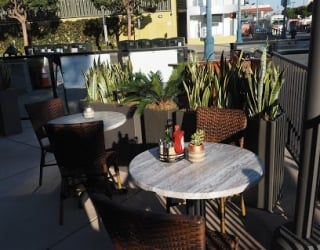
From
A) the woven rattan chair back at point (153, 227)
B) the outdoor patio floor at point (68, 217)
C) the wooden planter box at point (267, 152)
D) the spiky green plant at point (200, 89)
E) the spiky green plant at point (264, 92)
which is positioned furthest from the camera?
the spiky green plant at point (200, 89)

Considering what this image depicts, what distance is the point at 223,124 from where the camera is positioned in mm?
3240

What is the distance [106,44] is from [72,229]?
32.1 meters

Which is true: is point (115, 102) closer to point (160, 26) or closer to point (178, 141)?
point (178, 141)

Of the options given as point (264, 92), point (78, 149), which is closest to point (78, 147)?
point (78, 149)

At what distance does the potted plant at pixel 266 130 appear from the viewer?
3.32 meters

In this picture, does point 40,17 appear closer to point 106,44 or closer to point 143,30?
point 106,44

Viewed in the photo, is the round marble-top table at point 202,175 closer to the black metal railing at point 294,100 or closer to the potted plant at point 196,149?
the potted plant at point 196,149

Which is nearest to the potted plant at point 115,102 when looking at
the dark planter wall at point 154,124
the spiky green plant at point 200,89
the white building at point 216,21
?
the dark planter wall at point 154,124

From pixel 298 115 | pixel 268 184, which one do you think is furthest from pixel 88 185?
pixel 298 115

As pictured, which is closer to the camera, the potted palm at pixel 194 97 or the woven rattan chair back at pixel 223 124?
the woven rattan chair back at pixel 223 124

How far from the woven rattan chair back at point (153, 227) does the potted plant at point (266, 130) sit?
2044mm

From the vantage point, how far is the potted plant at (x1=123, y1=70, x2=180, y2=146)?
4.45m

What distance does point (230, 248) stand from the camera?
2.06 meters

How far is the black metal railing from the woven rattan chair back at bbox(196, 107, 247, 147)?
150 cm
